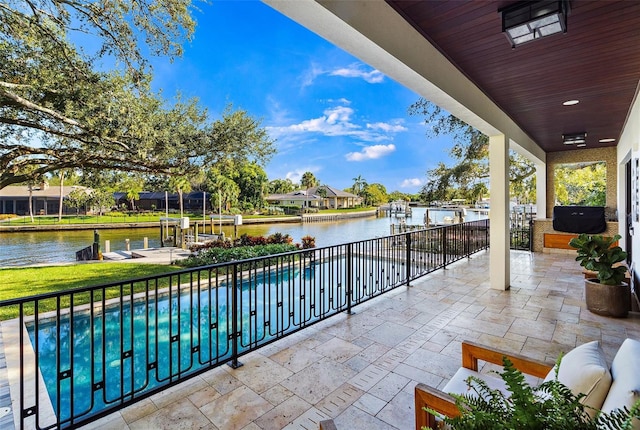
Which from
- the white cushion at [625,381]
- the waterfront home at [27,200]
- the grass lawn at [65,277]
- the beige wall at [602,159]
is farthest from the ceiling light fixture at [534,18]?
the waterfront home at [27,200]

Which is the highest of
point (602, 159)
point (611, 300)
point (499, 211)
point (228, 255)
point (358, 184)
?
point (358, 184)

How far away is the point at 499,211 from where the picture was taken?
4793 millimetres

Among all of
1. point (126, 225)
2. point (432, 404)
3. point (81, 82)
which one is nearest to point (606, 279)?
point (432, 404)

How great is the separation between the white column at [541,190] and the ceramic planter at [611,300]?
17.9ft

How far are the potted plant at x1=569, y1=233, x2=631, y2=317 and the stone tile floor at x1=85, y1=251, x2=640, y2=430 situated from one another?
0.54ft

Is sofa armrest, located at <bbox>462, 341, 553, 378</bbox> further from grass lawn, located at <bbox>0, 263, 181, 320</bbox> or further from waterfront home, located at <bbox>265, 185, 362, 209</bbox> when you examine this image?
waterfront home, located at <bbox>265, 185, 362, 209</bbox>

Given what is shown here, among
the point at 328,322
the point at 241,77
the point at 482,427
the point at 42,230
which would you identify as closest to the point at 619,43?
the point at 482,427

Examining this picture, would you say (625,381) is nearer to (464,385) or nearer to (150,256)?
(464,385)

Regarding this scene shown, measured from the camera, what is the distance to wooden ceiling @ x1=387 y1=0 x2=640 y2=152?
212 centimetres

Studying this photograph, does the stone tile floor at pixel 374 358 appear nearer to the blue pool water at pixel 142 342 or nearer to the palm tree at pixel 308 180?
the blue pool water at pixel 142 342

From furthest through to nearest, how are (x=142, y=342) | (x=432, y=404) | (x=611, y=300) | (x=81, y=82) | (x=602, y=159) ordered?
(x=602, y=159) → (x=81, y=82) → (x=142, y=342) → (x=611, y=300) → (x=432, y=404)

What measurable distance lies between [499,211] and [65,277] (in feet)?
37.1

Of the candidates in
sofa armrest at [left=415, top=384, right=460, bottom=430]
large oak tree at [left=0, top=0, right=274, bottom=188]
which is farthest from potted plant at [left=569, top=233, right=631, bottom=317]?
large oak tree at [left=0, top=0, right=274, bottom=188]

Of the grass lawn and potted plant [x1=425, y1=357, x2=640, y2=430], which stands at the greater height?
potted plant [x1=425, y1=357, x2=640, y2=430]
